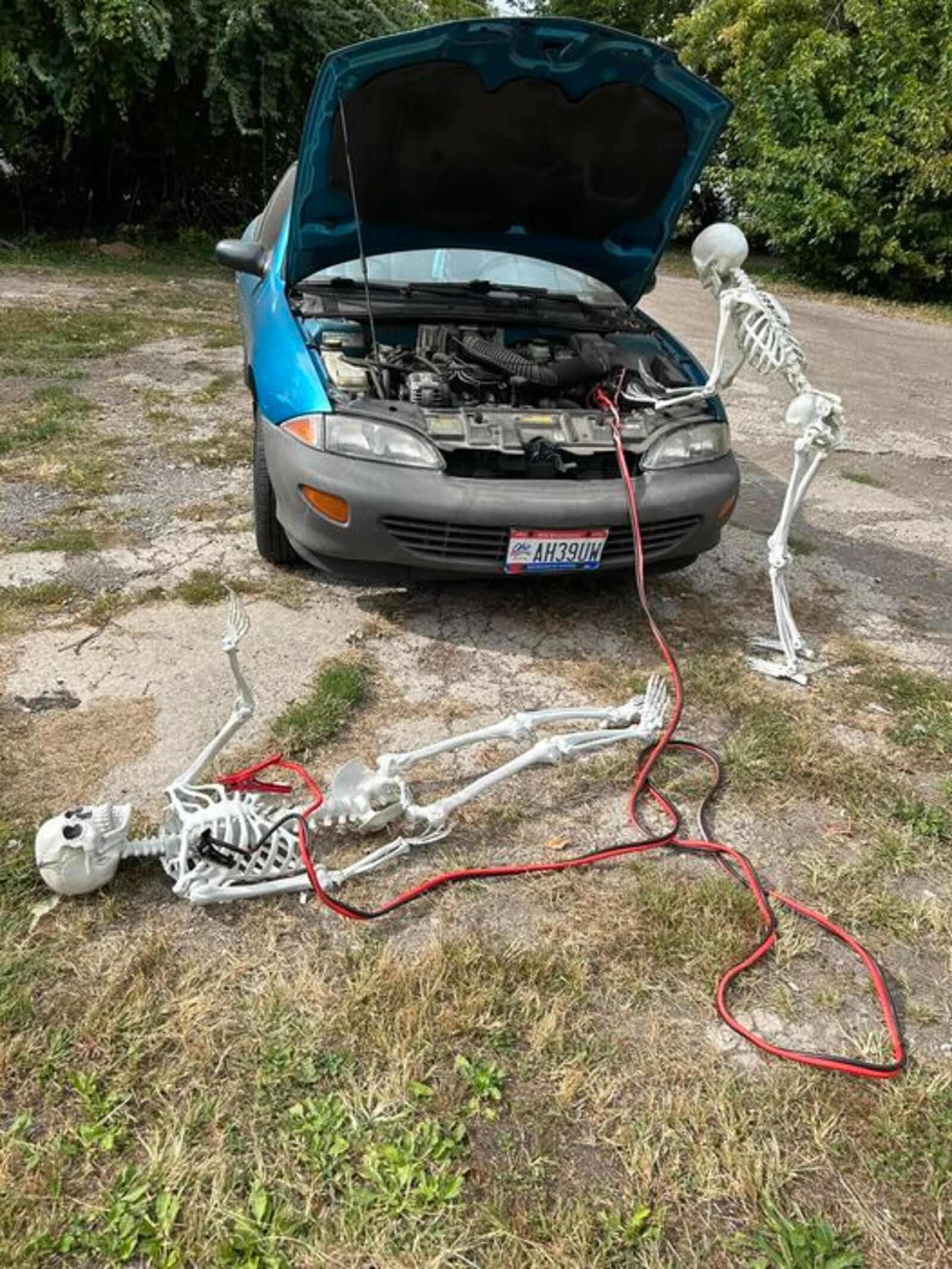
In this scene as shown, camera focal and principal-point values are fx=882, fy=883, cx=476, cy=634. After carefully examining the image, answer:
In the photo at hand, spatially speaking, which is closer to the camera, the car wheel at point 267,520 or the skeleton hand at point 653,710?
the skeleton hand at point 653,710

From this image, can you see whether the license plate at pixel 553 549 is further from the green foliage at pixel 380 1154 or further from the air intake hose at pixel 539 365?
the green foliage at pixel 380 1154

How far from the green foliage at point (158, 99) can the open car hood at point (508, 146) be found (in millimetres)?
8276

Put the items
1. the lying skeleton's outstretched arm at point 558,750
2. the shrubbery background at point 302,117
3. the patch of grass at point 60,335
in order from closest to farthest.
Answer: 1. the lying skeleton's outstretched arm at point 558,750
2. the patch of grass at point 60,335
3. the shrubbery background at point 302,117

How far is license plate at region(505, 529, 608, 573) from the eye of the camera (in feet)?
9.99

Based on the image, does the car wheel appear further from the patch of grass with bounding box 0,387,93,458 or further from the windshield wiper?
the patch of grass with bounding box 0,387,93,458

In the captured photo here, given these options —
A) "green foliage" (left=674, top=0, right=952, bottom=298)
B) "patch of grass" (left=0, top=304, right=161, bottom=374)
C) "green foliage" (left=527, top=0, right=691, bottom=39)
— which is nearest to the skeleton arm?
"patch of grass" (left=0, top=304, right=161, bottom=374)

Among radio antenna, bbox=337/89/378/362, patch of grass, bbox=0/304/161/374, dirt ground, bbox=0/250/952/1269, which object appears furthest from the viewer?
patch of grass, bbox=0/304/161/374

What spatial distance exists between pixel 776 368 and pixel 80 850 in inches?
107

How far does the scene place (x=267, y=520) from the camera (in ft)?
11.7

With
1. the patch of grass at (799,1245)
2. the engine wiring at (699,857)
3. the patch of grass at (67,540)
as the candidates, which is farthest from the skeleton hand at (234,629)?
the patch of grass at (67,540)

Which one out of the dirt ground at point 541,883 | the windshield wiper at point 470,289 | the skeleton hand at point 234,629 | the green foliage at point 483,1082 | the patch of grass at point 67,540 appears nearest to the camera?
the dirt ground at point 541,883

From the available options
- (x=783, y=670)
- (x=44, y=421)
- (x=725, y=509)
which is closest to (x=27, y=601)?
(x=44, y=421)

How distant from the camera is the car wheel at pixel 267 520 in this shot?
3492 millimetres

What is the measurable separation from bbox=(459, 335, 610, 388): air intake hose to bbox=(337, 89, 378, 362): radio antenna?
424 mm
